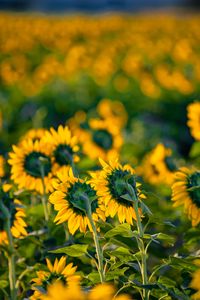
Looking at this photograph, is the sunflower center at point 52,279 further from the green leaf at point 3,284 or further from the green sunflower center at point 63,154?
the green sunflower center at point 63,154

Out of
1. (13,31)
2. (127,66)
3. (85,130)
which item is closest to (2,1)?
(13,31)

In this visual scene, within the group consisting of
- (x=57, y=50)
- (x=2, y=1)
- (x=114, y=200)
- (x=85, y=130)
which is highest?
(x=2, y=1)

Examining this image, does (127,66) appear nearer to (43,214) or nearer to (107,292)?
(43,214)

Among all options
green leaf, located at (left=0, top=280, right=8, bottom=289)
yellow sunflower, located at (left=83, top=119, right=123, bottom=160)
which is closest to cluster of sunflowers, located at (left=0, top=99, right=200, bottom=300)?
green leaf, located at (left=0, top=280, right=8, bottom=289)

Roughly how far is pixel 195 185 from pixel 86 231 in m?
0.40

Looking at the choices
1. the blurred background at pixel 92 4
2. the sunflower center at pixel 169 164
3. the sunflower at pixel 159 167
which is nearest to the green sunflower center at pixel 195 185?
the sunflower at pixel 159 167

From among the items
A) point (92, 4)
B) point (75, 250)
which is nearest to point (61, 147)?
point (75, 250)

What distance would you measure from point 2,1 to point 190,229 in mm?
42839

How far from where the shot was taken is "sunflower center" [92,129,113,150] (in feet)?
12.4

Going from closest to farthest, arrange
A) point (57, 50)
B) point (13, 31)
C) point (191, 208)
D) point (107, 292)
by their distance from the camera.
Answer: point (107, 292) < point (191, 208) < point (57, 50) < point (13, 31)

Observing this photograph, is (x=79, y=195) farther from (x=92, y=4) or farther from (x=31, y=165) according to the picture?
(x=92, y=4)

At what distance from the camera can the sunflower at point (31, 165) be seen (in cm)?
259

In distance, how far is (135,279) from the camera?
2.04 m

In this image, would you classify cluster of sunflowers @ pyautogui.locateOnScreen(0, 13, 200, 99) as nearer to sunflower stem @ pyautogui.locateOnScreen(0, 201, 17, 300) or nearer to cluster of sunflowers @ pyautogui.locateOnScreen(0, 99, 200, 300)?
cluster of sunflowers @ pyautogui.locateOnScreen(0, 99, 200, 300)
